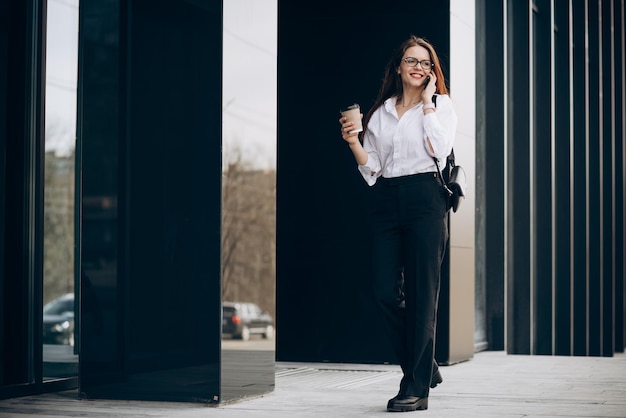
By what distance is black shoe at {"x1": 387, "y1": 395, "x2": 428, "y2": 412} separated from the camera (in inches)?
212

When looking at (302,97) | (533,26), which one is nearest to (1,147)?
(302,97)

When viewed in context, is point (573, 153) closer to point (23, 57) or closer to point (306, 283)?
point (306, 283)

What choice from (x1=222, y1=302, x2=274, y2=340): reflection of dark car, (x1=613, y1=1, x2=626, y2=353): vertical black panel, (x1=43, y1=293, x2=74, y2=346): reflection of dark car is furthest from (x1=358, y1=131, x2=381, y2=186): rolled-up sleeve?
(x1=613, y1=1, x2=626, y2=353): vertical black panel

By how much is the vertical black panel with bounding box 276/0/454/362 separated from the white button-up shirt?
3056 millimetres

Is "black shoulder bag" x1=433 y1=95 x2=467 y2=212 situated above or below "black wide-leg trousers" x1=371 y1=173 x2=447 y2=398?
above

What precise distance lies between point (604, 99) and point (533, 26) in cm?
197

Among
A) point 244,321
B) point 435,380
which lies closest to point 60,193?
point 244,321

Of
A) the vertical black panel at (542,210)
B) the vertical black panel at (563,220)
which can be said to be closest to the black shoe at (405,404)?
the vertical black panel at (542,210)

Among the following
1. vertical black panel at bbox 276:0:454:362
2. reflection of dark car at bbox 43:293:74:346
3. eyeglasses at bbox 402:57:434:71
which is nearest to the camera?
eyeglasses at bbox 402:57:434:71

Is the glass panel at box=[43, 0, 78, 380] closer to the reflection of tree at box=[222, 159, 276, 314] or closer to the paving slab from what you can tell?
the paving slab

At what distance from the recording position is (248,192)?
600 cm

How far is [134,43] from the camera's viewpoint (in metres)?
5.99

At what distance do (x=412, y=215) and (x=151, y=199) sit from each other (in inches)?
57.3

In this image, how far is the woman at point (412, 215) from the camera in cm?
549
